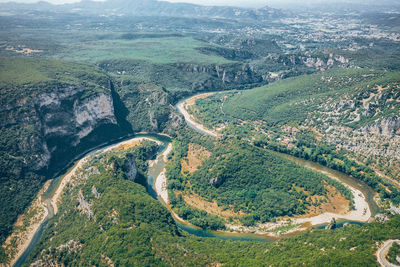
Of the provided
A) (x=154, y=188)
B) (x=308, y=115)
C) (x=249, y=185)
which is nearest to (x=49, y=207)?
(x=154, y=188)

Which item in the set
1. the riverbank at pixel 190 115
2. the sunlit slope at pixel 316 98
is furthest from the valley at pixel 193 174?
the riverbank at pixel 190 115

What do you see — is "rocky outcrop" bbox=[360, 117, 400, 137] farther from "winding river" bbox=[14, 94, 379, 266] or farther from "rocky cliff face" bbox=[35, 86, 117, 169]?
"rocky cliff face" bbox=[35, 86, 117, 169]

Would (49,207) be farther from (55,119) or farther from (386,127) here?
(386,127)

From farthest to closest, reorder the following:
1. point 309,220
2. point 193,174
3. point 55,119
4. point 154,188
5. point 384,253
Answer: point 55,119 → point 193,174 → point 154,188 → point 309,220 → point 384,253

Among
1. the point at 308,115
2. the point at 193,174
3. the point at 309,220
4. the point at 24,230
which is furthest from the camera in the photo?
the point at 308,115

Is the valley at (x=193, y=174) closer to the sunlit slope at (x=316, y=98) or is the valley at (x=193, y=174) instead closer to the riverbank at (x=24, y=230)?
the riverbank at (x=24, y=230)

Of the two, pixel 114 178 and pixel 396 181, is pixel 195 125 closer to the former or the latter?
pixel 114 178

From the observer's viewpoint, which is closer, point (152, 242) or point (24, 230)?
point (152, 242)

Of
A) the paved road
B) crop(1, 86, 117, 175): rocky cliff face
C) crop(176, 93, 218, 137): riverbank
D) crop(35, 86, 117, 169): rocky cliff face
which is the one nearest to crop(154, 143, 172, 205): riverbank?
crop(176, 93, 218, 137): riverbank

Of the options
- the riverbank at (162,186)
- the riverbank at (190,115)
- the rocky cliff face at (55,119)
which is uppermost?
the rocky cliff face at (55,119)
